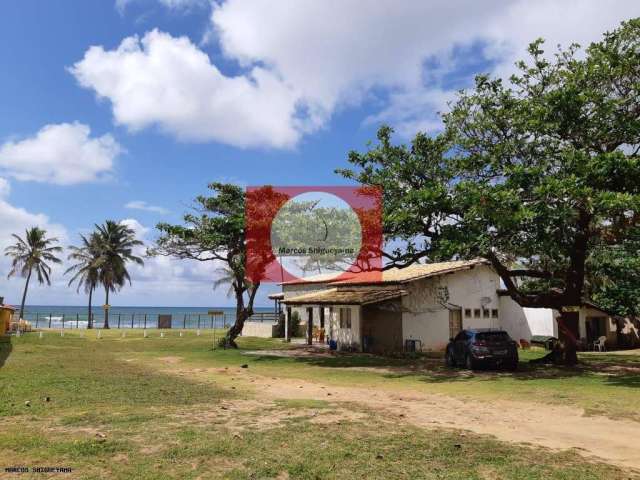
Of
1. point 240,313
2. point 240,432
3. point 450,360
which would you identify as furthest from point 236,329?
point 240,432

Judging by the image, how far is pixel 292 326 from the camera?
41.5 meters

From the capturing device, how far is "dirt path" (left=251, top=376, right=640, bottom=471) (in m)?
8.23

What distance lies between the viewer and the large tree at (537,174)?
16.5 meters

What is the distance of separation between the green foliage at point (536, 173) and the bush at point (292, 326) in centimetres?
2142

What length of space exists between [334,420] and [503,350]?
466 inches

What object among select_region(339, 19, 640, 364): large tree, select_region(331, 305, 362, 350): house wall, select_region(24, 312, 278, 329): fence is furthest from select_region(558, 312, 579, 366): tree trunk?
select_region(24, 312, 278, 329): fence

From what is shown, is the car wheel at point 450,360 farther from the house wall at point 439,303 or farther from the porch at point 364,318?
the porch at point 364,318

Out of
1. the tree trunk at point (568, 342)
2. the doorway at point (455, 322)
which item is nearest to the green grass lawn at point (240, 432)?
the tree trunk at point (568, 342)

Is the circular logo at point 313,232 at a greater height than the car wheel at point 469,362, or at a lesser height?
greater

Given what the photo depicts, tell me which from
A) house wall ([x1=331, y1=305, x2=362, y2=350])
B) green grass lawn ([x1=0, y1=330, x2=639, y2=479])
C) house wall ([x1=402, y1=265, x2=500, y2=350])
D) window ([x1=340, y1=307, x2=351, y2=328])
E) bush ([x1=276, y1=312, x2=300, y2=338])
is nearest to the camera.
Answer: green grass lawn ([x1=0, y1=330, x2=639, y2=479])

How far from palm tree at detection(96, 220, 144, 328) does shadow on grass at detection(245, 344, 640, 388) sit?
39778mm

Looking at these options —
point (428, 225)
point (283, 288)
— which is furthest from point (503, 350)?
point (283, 288)

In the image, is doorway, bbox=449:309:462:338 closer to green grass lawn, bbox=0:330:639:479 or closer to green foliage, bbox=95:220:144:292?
green grass lawn, bbox=0:330:639:479

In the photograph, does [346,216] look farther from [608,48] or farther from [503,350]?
[608,48]
